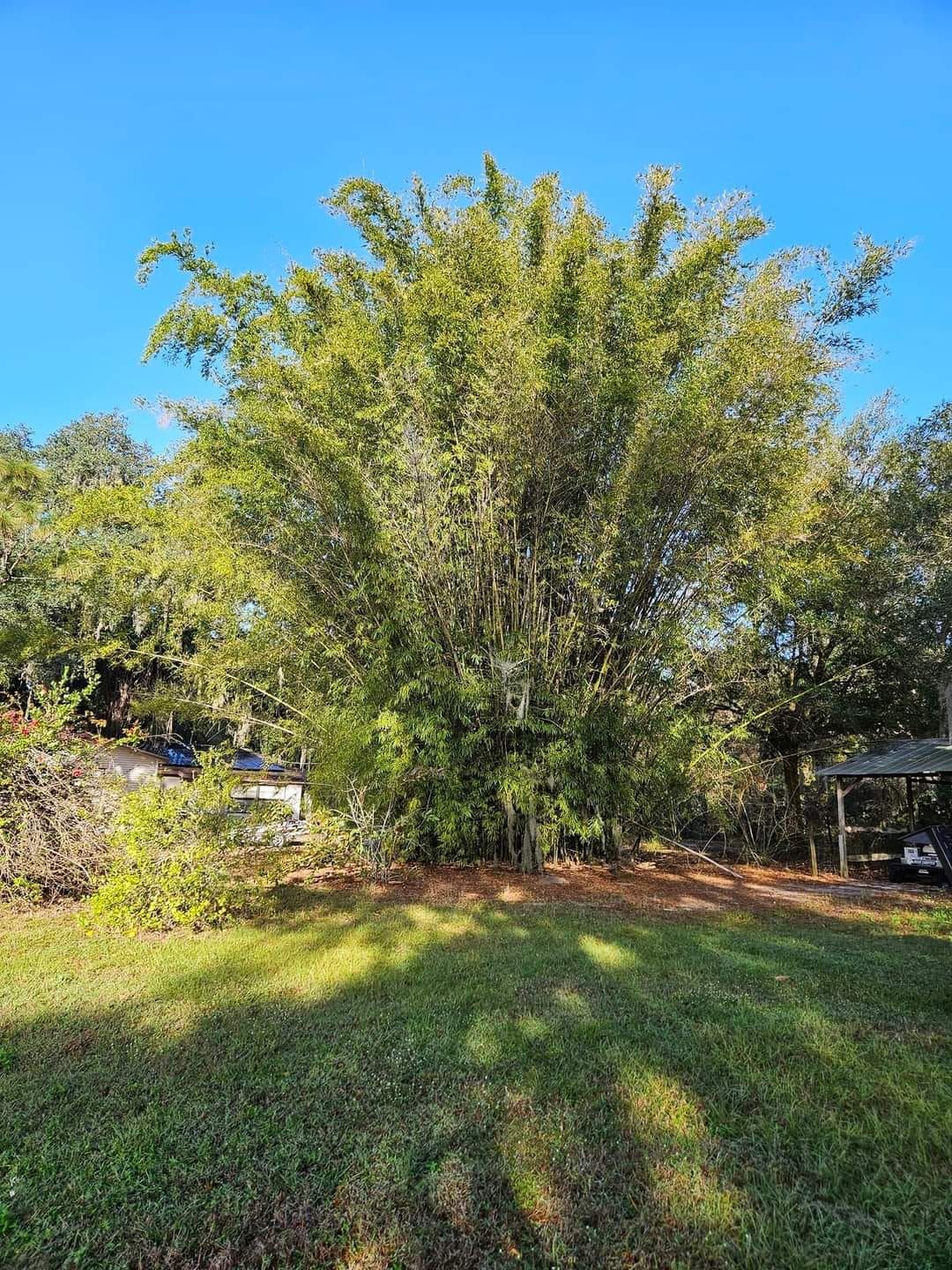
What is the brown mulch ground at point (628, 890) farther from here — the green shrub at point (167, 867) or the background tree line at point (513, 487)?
the green shrub at point (167, 867)

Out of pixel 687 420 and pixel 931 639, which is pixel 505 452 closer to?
pixel 687 420

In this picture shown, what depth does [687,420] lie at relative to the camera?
5.56 m

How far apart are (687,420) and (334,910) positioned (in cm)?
503

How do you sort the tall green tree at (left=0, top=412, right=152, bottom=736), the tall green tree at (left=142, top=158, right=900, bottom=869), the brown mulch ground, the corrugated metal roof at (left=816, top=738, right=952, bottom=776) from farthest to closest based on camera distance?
1. the tall green tree at (left=0, top=412, right=152, bottom=736)
2. the corrugated metal roof at (left=816, top=738, right=952, bottom=776)
3. the tall green tree at (left=142, top=158, right=900, bottom=869)
4. the brown mulch ground

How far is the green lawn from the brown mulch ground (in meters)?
2.10

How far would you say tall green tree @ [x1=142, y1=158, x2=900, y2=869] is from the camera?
19.4 feet

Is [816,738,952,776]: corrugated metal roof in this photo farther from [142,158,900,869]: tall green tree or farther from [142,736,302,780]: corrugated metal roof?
[142,736,302,780]: corrugated metal roof

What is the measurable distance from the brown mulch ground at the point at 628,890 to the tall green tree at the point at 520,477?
51 cm

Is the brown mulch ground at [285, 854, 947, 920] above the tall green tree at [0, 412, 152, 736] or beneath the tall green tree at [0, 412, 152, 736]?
beneath

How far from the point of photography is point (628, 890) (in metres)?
6.35

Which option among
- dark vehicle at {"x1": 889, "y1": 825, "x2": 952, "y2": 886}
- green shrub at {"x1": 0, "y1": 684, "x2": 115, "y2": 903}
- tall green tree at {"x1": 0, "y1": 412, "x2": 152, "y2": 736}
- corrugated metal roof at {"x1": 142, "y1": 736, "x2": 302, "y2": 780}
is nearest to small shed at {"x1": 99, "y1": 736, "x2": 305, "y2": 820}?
corrugated metal roof at {"x1": 142, "y1": 736, "x2": 302, "y2": 780}

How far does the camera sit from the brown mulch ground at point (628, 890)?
5.66m

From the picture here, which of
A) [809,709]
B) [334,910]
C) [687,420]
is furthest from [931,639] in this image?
[334,910]

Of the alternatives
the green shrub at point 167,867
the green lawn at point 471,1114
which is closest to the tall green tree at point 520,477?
the green shrub at point 167,867
